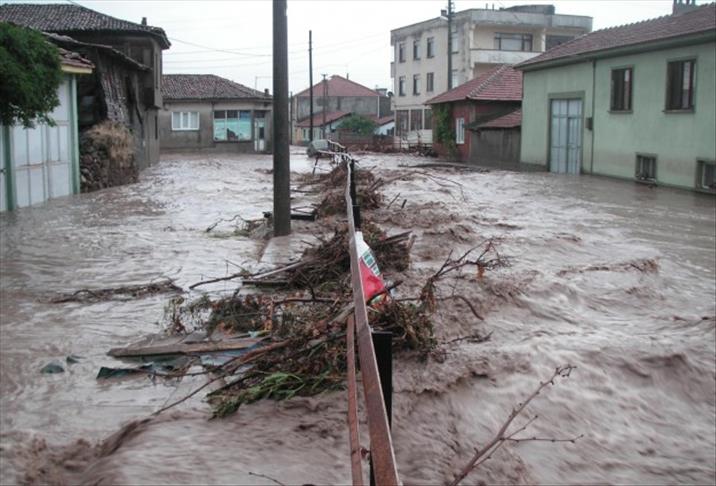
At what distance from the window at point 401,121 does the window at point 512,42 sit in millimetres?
10435

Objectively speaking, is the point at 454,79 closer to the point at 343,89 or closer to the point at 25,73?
the point at 343,89

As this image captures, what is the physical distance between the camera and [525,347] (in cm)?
682

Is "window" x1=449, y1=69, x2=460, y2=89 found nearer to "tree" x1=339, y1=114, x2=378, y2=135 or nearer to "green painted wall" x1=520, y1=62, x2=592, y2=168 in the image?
"tree" x1=339, y1=114, x2=378, y2=135

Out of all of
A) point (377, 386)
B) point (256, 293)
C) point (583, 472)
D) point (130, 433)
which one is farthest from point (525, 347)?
point (377, 386)

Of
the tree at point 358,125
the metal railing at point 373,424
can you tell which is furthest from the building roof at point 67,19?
the metal railing at point 373,424

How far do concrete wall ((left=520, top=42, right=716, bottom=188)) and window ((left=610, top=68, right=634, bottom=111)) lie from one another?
226 millimetres

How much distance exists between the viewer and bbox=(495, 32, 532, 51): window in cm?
5988

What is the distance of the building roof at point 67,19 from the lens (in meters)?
38.2

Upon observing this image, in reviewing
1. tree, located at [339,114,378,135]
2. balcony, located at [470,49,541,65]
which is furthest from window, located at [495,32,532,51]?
tree, located at [339,114,378,135]

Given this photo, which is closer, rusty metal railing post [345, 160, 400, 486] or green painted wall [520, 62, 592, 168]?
rusty metal railing post [345, 160, 400, 486]

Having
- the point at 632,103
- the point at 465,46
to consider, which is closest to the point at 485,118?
the point at 632,103

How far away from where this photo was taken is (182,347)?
640cm

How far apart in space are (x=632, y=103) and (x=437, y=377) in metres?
22.3

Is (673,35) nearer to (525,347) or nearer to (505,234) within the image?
(505,234)
